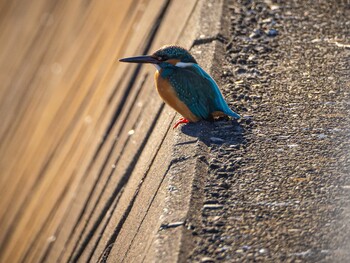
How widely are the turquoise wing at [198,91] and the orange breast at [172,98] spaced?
0.08ft

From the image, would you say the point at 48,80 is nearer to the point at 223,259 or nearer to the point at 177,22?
the point at 177,22

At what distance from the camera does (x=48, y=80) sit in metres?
12.0

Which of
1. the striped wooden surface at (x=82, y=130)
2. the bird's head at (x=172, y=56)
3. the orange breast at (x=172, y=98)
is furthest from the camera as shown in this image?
the striped wooden surface at (x=82, y=130)

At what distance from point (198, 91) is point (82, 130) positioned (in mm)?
4361

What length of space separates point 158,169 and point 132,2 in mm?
6168

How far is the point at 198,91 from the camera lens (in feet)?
14.7

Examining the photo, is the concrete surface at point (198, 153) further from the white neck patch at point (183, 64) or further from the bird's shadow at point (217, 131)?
the white neck patch at point (183, 64)

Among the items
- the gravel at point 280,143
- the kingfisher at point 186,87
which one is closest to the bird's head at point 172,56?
the kingfisher at point 186,87

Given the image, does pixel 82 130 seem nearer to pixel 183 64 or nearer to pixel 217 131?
pixel 183 64

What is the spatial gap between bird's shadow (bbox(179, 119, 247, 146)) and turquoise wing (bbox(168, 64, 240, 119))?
6 centimetres

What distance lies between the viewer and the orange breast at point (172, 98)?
4.47m

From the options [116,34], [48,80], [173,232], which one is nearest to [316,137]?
[173,232]

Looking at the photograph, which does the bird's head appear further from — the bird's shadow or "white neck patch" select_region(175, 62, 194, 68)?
the bird's shadow

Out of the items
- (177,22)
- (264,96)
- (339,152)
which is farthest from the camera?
(177,22)
